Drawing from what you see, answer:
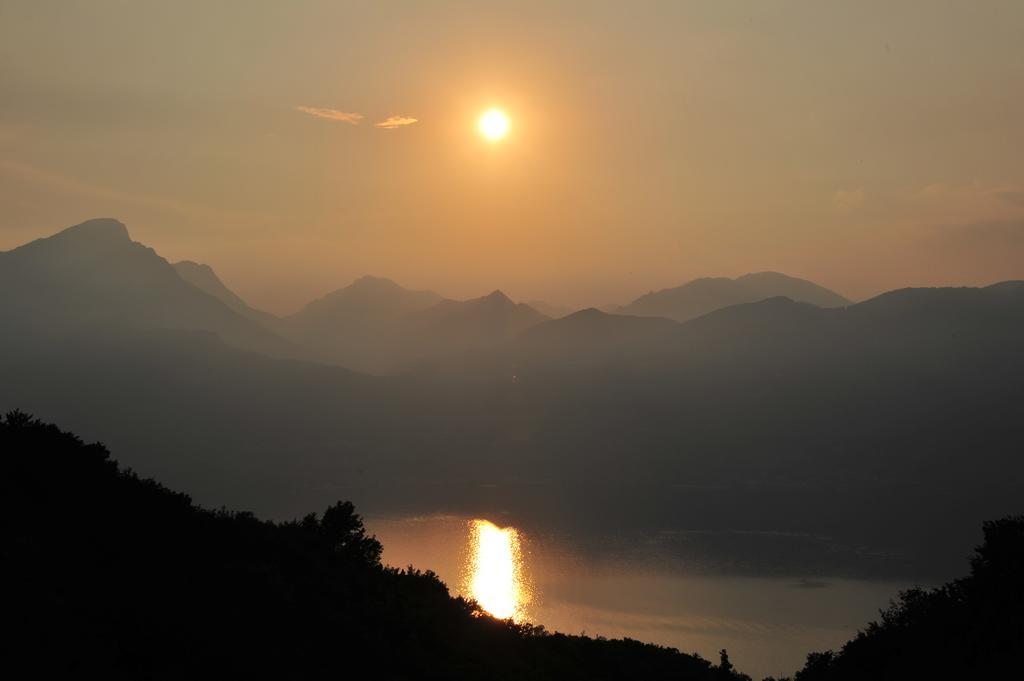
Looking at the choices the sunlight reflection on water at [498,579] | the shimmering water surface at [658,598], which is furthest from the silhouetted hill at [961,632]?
the sunlight reflection on water at [498,579]

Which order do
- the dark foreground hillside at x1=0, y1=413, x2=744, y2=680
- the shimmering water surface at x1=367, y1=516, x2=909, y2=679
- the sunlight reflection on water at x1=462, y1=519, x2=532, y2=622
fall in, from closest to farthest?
the dark foreground hillside at x1=0, y1=413, x2=744, y2=680 → the shimmering water surface at x1=367, y1=516, x2=909, y2=679 → the sunlight reflection on water at x1=462, y1=519, x2=532, y2=622

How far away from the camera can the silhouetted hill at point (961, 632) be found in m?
33.1

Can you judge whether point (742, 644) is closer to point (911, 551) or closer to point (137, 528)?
point (911, 551)

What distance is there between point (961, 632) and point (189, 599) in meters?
33.8

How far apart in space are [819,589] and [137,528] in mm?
160338

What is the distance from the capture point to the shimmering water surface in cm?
12362

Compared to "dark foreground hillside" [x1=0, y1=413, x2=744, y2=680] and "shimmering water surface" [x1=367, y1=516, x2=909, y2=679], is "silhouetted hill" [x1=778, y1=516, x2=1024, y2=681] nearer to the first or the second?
"dark foreground hillside" [x1=0, y1=413, x2=744, y2=680]

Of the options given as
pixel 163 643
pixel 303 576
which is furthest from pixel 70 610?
pixel 303 576

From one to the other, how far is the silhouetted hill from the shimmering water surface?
71398 millimetres

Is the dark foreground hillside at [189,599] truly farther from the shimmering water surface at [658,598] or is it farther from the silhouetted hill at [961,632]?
the shimmering water surface at [658,598]

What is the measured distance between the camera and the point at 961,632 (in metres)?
36.3

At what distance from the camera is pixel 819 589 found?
159750mm

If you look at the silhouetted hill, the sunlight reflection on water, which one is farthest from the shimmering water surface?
the silhouetted hill

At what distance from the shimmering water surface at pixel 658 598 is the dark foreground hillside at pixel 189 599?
3582 inches
